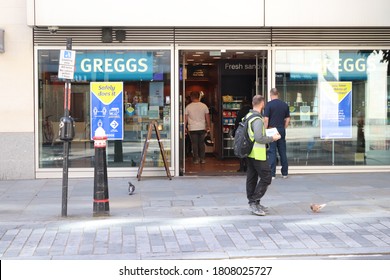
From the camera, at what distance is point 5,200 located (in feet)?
35.4

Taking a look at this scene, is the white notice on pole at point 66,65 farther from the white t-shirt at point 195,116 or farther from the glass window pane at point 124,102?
the white t-shirt at point 195,116

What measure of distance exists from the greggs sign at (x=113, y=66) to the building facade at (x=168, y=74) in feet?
Answer: 0.07

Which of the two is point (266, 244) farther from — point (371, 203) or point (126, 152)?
point (126, 152)

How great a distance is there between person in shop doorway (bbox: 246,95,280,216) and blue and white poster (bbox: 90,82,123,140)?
5091mm

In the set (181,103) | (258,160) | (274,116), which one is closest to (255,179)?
(258,160)

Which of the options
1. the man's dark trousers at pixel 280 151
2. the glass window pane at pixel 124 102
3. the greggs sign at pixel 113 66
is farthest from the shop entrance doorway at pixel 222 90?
the man's dark trousers at pixel 280 151

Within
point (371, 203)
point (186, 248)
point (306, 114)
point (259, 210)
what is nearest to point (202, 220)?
point (259, 210)

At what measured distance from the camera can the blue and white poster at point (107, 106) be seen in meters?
13.6

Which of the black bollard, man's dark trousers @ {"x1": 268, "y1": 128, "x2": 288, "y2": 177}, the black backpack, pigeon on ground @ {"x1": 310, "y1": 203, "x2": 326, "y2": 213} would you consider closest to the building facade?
man's dark trousers @ {"x1": 268, "y1": 128, "x2": 288, "y2": 177}

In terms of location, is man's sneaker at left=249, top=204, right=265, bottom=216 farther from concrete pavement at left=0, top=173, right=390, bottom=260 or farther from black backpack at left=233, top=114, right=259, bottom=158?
black backpack at left=233, top=114, right=259, bottom=158

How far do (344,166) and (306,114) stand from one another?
5.10ft

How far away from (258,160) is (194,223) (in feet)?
4.50

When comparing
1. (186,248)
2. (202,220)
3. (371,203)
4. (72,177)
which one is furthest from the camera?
(72,177)

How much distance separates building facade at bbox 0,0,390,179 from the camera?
13031 mm
